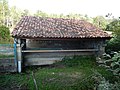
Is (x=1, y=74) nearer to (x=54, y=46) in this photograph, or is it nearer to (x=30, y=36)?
(x=30, y=36)

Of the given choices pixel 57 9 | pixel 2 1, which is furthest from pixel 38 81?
pixel 57 9

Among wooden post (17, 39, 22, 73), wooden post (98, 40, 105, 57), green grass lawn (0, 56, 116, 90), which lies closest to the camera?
green grass lawn (0, 56, 116, 90)

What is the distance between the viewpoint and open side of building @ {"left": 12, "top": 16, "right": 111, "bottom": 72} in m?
10.9

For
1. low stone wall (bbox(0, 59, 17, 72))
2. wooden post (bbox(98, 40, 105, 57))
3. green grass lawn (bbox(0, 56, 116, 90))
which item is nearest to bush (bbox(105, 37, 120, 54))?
wooden post (bbox(98, 40, 105, 57))

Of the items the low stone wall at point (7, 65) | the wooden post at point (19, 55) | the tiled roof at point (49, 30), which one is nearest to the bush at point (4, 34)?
the tiled roof at point (49, 30)

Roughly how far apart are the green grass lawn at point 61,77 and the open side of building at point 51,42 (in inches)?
20.7

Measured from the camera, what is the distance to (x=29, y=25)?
12453 mm

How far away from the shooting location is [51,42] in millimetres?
12672

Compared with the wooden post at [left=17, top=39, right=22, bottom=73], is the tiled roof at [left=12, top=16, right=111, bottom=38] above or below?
above

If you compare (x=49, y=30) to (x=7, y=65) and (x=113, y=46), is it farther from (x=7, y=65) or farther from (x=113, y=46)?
(x=113, y=46)

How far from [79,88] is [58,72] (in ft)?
8.33

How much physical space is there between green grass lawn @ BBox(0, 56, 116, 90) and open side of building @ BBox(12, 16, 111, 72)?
525mm

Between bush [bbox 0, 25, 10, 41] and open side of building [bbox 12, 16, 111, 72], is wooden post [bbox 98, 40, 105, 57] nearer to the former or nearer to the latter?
open side of building [bbox 12, 16, 111, 72]

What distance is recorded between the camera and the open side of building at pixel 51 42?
35.6ft
